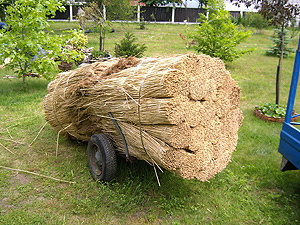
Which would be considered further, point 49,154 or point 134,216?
point 49,154

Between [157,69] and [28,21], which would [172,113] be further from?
[28,21]

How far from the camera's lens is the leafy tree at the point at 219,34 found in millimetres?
9750

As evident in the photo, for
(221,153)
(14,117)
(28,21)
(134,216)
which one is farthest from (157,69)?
(28,21)

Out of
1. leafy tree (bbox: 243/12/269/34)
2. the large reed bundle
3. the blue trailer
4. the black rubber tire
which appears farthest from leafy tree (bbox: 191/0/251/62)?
leafy tree (bbox: 243/12/269/34)

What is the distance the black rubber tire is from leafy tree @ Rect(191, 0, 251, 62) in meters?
7.19

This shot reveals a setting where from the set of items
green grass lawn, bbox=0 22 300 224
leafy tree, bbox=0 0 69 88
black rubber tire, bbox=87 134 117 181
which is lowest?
green grass lawn, bbox=0 22 300 224

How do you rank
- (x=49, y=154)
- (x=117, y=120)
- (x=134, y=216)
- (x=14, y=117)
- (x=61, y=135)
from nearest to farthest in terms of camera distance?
(x=134, y=216)
(x=117, y=120)
(x=49, y=154)
(x=61, y=135)
(x=14, y=117)

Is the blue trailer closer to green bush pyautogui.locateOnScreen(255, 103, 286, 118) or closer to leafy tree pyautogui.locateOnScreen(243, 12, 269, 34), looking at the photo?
green bush pyautogui.locateOnScreen(255, 103, 286, 118)

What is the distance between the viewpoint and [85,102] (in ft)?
13.6

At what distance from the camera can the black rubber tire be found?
12.1 feet

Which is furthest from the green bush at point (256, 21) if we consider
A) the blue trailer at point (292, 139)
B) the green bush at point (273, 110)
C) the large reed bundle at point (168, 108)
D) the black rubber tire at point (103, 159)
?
the black rubber tire at point (103, 159)

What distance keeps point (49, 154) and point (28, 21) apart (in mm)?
3896

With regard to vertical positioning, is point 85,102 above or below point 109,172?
above

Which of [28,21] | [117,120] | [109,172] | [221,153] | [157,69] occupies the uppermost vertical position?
[28,21]
